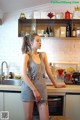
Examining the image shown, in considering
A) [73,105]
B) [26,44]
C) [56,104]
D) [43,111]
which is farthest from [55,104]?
[26,44]

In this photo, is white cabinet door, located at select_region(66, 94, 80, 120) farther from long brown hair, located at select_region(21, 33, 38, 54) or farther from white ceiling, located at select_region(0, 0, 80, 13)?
white ceiling, located at select_region(0, 0, 80, 13)

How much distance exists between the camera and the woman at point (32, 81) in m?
2.13

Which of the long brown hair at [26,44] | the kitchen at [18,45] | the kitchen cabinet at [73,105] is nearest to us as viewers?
the long brown hair at [26,44]

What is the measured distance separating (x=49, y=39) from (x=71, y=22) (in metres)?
0.47

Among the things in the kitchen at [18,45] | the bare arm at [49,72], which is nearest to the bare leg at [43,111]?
the bare arm at [49,72]

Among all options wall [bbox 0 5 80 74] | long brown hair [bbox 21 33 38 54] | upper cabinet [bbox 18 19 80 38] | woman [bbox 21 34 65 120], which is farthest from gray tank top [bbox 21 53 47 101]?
wall [bbox 0 5 80 74]

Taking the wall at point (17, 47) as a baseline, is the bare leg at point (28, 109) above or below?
below

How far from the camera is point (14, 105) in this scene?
2.59 meters

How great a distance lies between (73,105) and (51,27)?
1.30 meters

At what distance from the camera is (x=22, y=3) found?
2893 millimetres

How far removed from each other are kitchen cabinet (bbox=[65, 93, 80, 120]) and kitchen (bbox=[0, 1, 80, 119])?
2.77 feet

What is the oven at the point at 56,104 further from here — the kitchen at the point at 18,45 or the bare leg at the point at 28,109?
the kitchen at the point at 18,45

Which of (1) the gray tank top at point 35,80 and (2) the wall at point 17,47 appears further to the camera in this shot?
(2) the wall at point 17,47

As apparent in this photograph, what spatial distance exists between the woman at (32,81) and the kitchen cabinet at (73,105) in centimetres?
46
